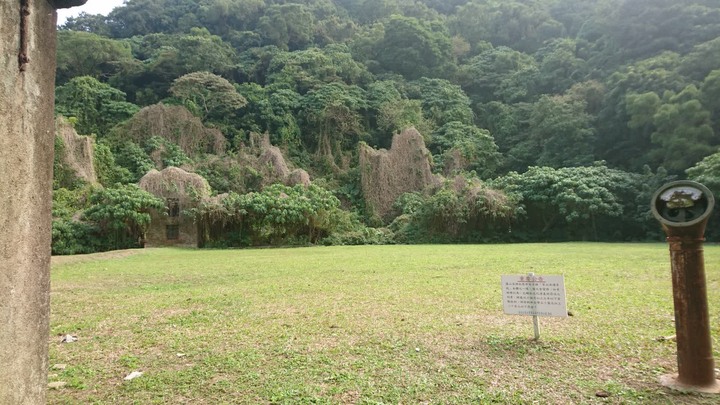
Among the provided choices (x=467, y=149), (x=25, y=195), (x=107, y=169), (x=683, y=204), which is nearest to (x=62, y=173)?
(x=107, y=169)

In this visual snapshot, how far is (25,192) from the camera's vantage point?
7.53 feet

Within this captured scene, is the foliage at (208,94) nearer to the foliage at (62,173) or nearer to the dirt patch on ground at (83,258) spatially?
the foliage at (62,173)

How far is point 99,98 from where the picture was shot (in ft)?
95.8

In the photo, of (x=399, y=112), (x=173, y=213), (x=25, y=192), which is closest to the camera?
(x=25, y=192)

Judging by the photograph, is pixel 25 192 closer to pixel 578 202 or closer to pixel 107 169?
pixel 578 202

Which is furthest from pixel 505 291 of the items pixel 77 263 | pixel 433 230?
pixel 433 230

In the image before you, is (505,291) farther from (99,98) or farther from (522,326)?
(99,98)

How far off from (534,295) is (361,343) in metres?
1.66

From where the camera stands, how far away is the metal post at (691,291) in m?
3.18

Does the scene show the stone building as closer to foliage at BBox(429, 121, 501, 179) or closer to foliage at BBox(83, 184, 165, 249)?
foliage at BBox(83, 184, 165, 249)

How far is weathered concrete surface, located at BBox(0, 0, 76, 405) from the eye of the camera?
218 cm

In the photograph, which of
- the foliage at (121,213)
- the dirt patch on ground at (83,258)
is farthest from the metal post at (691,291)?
the foliage at (121,213)

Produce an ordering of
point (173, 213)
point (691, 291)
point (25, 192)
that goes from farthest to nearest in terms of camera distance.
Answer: point (173, 213) → point (691, 291) → point (25, 192)

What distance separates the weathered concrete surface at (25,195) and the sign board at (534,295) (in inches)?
142
